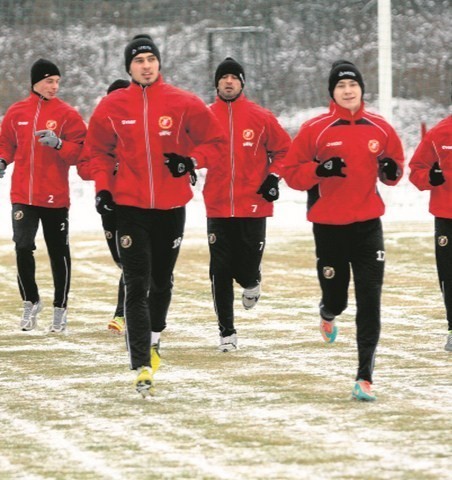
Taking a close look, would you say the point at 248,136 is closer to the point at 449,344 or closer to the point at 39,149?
the point at 39,149

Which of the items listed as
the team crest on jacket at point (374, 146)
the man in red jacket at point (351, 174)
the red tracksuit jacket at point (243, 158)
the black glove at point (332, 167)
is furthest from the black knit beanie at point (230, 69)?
the black glove at point (332, 167)

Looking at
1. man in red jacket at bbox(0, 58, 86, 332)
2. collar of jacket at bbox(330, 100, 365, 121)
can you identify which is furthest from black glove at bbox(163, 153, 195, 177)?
man in red jacket at bbox(0, 58, 86, 332)

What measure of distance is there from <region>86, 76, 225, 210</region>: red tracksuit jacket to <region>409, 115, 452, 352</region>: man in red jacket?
2.17 metres

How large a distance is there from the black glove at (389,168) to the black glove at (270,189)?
217cm

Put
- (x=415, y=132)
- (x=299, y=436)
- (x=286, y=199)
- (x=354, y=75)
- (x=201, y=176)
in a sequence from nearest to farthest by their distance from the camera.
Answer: (x=299, y=436), (x=354, y=75), (x=286, y=199), (x=201, y=176), (x=415, y=132)

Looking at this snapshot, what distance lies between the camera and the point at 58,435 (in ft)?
24.4

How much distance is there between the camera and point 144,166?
8797 millimetres

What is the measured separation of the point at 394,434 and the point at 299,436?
458 millimetres

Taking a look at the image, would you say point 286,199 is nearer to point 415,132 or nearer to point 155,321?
point 415,132

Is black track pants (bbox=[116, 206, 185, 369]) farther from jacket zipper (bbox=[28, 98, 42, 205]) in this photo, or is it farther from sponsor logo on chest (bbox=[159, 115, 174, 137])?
jacket zipper (bbox=[28, 98, 42, 205])

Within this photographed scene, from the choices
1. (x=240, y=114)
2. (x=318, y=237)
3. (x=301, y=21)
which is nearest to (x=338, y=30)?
(x=301, y=21)

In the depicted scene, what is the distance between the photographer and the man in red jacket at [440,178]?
1052 cm

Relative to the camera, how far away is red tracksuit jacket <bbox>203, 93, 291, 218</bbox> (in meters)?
11.0

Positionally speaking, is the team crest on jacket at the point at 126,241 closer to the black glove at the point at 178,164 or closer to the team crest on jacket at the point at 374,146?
the black glove at the point at 178,164
